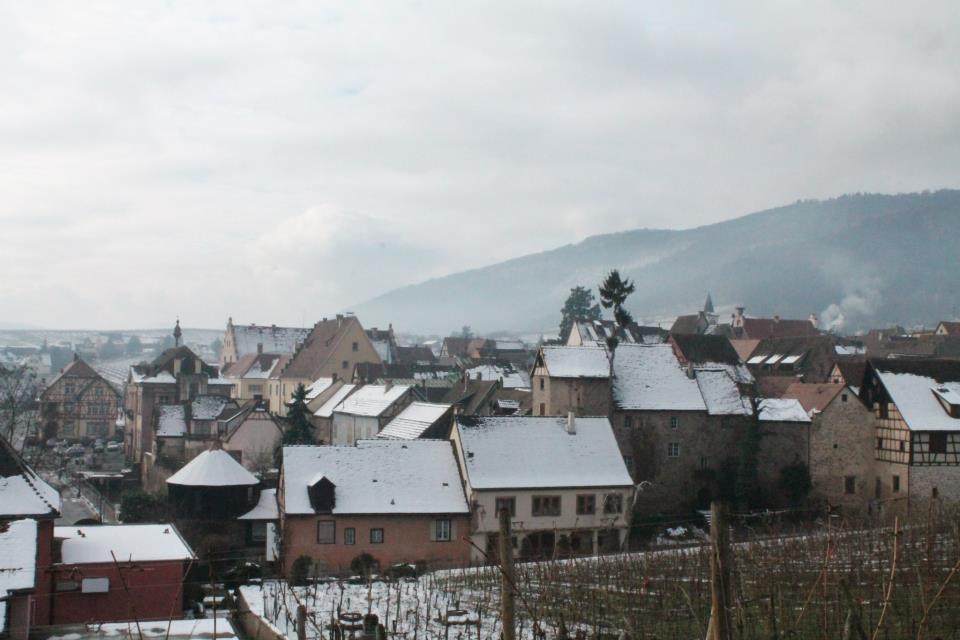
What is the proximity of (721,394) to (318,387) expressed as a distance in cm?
4167

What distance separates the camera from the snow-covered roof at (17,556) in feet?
84.1

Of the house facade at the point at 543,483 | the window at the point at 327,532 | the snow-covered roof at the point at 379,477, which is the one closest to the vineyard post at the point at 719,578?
the window at the point at 327,532

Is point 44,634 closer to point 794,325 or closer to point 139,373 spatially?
point 139,373

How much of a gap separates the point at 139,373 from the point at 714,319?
296ft

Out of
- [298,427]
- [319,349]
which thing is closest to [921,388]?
[298,427]

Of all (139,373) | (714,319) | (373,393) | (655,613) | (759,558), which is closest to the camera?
(655,613)

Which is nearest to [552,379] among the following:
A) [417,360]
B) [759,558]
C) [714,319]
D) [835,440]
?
[835,440]

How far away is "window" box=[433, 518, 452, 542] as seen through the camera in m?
43.5

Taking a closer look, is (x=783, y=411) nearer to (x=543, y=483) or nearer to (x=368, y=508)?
(x=543, y=483)

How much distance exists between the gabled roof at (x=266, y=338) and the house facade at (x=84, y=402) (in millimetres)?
21022

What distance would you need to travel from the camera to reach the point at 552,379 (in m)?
54.3

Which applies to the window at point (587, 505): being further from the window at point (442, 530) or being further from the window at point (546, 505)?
the window at point (442, 530)

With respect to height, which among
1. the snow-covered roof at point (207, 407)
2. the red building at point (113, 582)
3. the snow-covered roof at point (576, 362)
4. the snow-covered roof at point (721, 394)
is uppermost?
the snow-covered roof at point (576, 362)

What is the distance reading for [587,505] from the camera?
4625 centimetres
